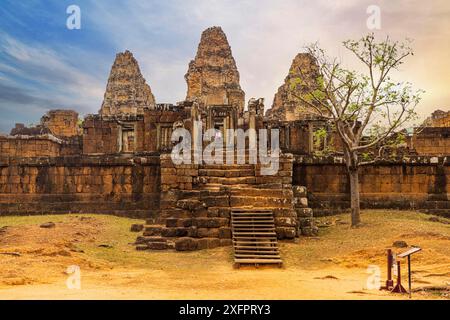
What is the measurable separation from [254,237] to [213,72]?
4377 centimetres

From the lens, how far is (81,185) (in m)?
17.6

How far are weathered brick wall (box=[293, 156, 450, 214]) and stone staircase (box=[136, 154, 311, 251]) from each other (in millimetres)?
2394

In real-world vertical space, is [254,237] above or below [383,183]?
below

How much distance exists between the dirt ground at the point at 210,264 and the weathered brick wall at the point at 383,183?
1022mm

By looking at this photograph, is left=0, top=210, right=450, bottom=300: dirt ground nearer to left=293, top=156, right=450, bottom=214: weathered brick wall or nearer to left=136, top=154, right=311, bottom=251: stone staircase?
left=136, top=154, right=311, bottom=251: stone staircase

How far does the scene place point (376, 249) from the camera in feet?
35.9

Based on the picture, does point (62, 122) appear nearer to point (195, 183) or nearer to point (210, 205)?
point (195, 183)

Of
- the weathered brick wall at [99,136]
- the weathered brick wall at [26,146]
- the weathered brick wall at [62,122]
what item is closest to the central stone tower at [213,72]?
the weathered brick wall at [62,122]

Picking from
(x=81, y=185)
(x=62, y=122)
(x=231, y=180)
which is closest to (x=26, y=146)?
(x=81, y=185)

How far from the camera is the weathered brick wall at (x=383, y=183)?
16547mm

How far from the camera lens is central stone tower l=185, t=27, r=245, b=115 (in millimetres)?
53281
